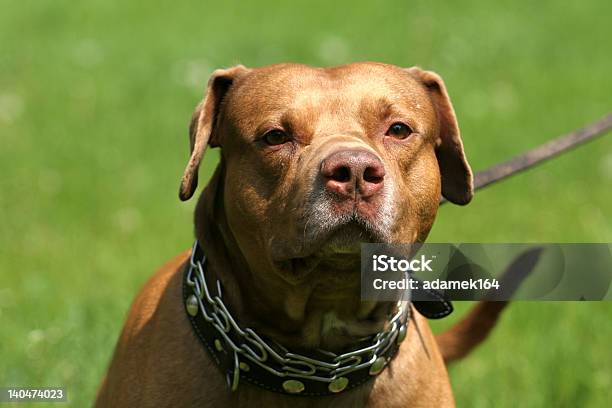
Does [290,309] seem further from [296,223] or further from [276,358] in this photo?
[296,223]

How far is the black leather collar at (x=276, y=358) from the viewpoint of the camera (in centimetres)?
373

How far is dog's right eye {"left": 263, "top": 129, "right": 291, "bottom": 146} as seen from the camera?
381 centimetres

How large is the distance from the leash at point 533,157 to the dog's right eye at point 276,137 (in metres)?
0.92

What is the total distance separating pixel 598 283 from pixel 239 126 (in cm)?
156

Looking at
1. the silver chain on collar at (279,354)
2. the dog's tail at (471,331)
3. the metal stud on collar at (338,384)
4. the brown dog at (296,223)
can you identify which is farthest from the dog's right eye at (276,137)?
the dog's tail at (471,331)

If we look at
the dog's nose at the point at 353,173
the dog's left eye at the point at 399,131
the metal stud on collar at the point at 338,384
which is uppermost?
the dog's nose at the point at 353,173

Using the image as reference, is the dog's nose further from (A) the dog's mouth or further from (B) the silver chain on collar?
(B) the silver chain on collar

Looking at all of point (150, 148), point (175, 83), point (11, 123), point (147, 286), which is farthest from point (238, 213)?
point (175, 83)

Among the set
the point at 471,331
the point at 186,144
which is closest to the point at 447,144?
the point at 471,331

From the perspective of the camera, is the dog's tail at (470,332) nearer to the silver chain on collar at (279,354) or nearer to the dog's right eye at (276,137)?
the silver chain on collar at (279,354)

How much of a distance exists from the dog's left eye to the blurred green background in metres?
1.92

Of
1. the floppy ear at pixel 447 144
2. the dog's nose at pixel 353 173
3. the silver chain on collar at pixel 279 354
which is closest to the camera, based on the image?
the dog's nose at pixel 353 173

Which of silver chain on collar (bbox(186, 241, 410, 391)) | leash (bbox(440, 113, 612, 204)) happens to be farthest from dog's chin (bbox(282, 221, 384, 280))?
leash (bbox(440, 113, 612, 204))

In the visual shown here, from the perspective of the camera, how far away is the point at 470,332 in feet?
15.8
